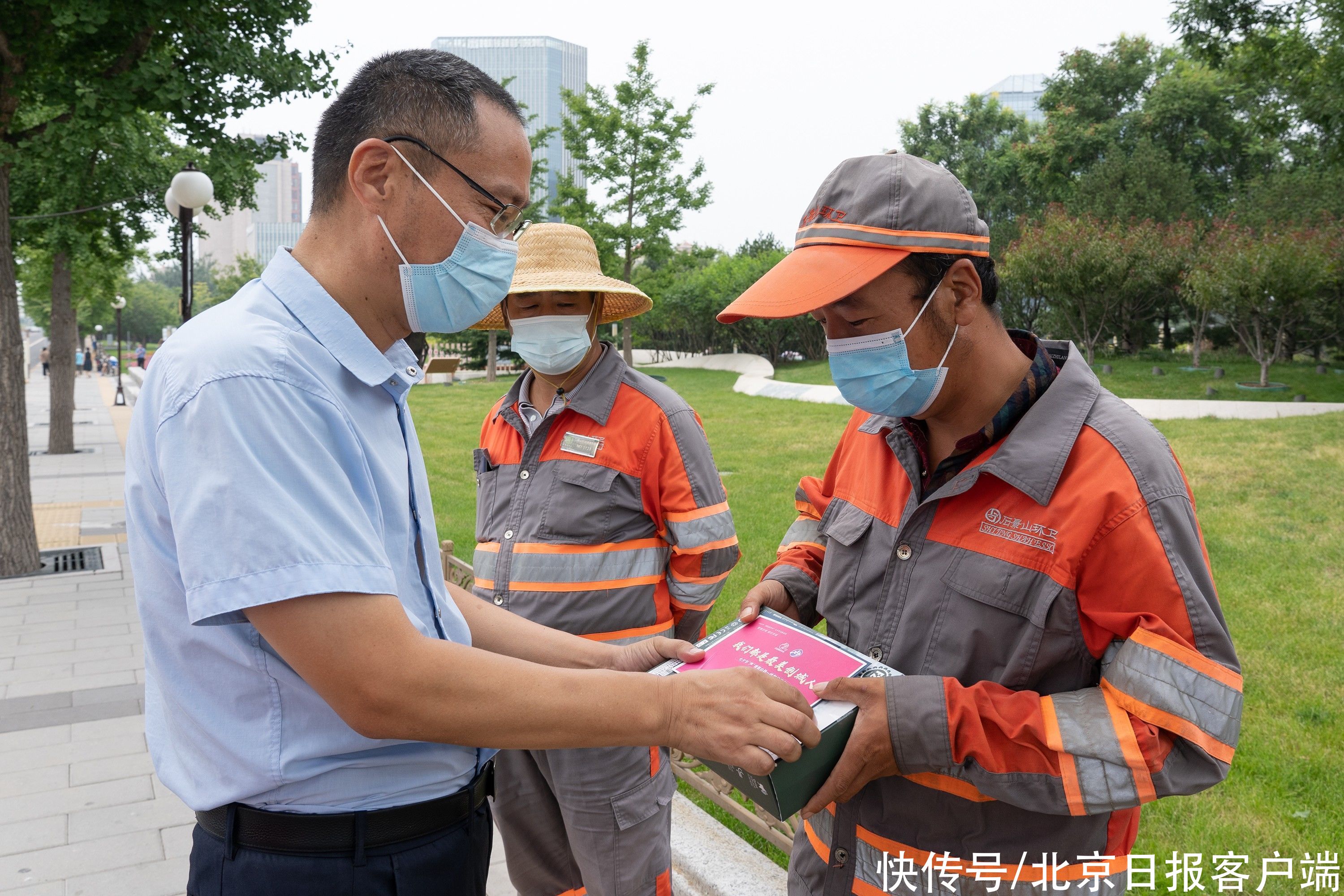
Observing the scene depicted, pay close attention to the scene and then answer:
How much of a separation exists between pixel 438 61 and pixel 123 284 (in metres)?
44.6

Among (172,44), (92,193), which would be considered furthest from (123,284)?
(172,44)

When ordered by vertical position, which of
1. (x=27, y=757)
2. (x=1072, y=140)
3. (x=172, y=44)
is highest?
(x=1072, y=140)

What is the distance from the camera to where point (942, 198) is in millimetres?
1945

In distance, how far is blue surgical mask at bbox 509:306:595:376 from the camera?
11.3 feet

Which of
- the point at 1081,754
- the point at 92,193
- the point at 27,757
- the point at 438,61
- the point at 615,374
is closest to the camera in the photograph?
the point at 1081,754

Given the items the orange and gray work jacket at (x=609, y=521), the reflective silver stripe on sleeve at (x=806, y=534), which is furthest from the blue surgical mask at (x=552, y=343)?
the reflective silver stripe on sleeve at (x=806, y=534)

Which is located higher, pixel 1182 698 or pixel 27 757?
pixel 1182 698

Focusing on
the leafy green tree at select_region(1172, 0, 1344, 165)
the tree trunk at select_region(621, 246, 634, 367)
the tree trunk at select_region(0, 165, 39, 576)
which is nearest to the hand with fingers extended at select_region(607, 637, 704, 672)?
the tree trunk at select_region(0, 165, 39, 576)

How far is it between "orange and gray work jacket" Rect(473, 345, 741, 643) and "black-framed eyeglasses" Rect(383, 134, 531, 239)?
1169 millimetres

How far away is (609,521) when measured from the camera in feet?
10.5

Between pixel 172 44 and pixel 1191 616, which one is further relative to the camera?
pixel 172 44

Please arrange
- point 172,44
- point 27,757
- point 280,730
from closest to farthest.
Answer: point 280,730
point 27,757
point 172,44

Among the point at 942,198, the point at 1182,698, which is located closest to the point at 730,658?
the point at 1182,698

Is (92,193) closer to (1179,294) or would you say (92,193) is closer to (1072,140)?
(1179,294)
